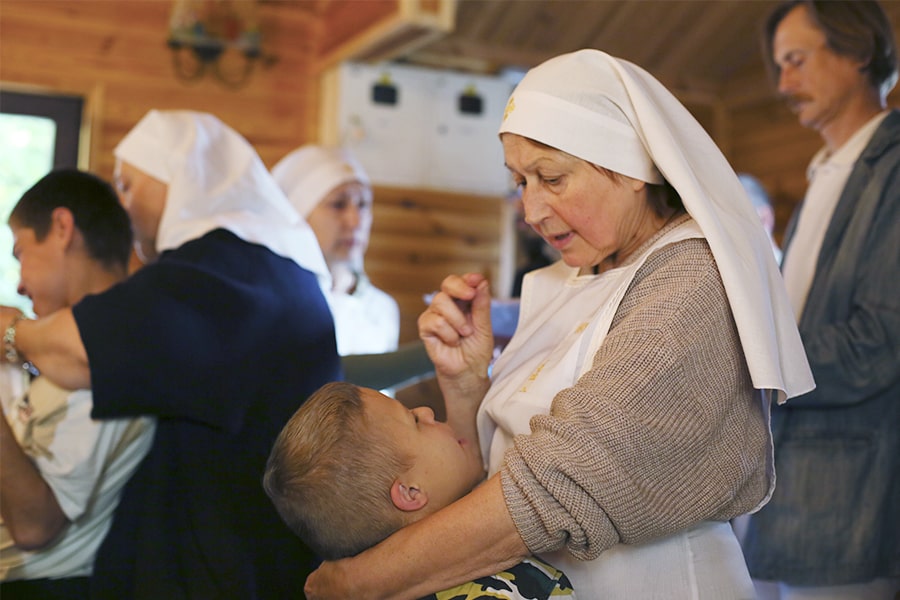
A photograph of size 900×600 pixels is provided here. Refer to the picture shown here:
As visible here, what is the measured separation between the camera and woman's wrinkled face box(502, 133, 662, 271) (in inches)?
56.2

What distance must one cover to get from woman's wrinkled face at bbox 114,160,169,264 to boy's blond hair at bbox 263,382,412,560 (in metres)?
0.96

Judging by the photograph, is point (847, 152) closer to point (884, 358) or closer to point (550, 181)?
point (884, 358)

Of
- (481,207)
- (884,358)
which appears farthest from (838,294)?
(481,207)

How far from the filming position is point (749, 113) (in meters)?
5.96

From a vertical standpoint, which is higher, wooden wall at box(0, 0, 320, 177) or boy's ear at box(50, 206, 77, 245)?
wooden wall at box(0, 0, 320, 177)

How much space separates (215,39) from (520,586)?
13.9 ft

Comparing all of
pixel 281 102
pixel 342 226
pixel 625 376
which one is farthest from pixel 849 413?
pixel 281 102

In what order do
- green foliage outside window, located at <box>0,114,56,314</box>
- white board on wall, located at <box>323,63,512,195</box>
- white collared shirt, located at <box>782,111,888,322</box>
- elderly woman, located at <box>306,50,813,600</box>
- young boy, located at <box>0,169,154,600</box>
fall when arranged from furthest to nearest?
white board on wall, located at <box>323,63,512,195</box> < green foliage outside window, located at <box>0,114,56,314</box> < white collared shirt, located at <box>782,111,888,322</box> < young boy, located at <box>0,169,154,600</box> < elderly woman, located at <box>306,50,813,600</box>

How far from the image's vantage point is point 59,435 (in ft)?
5.90

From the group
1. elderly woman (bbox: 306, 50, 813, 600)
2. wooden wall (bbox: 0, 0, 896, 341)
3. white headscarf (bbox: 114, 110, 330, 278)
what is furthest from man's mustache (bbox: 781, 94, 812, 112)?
wooden wall (bbox: 0, 0, 896, 341)

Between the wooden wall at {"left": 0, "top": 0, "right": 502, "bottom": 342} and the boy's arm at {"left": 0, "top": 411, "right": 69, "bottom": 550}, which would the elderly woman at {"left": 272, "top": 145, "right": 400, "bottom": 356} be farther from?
the boy's arm at {"left": 0, "top": 411, "right": 69, "bottom": 550}

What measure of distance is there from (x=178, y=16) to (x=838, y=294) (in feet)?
12.7

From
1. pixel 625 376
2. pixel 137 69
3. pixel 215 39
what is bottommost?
pixel 625 376

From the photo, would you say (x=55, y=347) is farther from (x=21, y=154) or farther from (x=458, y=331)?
(x=21, y=154)
